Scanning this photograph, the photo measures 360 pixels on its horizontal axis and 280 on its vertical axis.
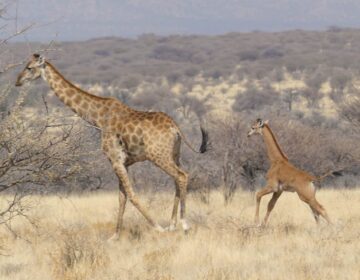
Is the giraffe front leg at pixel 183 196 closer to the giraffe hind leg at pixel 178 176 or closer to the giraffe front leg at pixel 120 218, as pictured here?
the giraffe hind leg at pixel 178 176

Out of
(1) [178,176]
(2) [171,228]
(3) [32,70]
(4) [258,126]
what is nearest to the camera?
(3) [32,70]

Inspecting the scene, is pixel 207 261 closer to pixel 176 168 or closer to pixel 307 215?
pixel 176 168

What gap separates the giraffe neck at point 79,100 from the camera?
35.6 feet

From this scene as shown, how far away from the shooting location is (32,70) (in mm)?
10305

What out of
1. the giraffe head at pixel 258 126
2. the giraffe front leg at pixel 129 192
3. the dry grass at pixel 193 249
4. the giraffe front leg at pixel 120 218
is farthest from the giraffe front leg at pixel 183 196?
the giraffe head at pixel 258 126

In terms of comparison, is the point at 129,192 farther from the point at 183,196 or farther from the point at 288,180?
the point at 288,180

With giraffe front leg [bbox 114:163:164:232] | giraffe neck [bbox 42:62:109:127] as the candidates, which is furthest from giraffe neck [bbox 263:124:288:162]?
giraffe neck [bbox 42:62:109:127]

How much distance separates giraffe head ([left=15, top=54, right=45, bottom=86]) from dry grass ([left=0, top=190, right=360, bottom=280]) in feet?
6.30

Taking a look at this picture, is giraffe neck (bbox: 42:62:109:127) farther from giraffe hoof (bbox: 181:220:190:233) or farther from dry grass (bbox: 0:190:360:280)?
giraffe hoof (bbox: 181:220:190:233)

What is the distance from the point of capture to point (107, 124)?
10789 mm

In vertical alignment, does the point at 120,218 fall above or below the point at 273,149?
below

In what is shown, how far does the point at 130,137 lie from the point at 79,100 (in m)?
0.93

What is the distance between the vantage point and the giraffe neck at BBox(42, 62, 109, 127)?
10.8 meters

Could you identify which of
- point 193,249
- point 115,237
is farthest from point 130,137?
point 193,249
